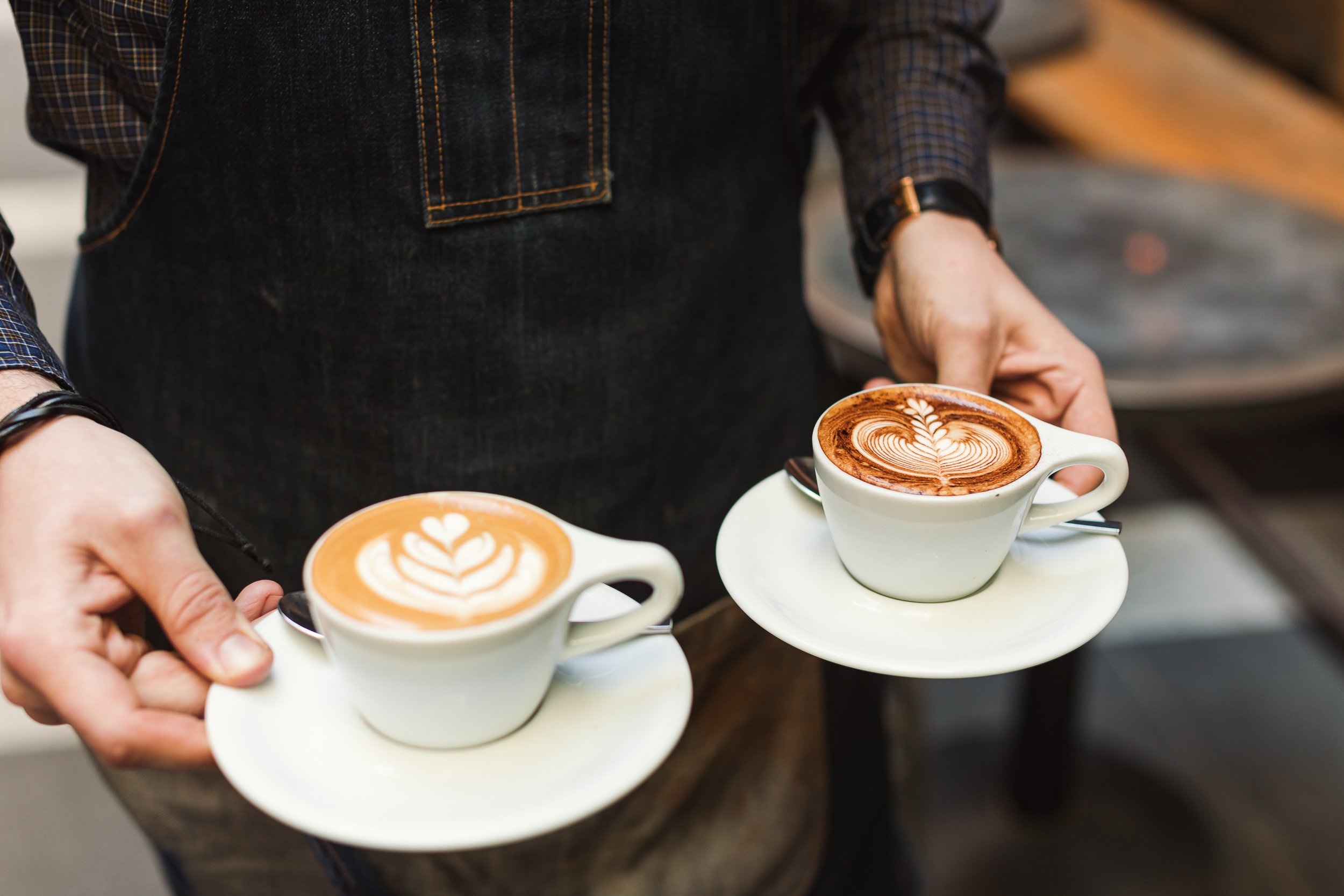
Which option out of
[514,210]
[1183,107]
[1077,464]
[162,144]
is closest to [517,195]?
[514,210]

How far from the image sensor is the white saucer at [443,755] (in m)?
0.56

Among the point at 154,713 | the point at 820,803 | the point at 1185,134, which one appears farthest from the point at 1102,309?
the point at 1185,134

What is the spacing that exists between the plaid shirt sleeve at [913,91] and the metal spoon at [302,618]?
53 cm

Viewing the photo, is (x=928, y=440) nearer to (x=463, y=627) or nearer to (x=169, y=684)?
(x=463, y=627)

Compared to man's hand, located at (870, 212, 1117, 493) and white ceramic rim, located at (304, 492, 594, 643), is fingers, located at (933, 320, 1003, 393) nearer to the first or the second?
man's hand, located at (870, 212, 1117, 493)

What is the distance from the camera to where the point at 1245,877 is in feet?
6.51

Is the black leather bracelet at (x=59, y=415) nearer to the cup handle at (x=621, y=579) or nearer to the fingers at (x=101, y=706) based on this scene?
the fingers at (x=101, y=706)

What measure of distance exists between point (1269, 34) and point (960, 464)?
3.71 meters

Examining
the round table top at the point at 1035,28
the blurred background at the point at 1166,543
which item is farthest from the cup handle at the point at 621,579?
the round table top at the point at 1035,28

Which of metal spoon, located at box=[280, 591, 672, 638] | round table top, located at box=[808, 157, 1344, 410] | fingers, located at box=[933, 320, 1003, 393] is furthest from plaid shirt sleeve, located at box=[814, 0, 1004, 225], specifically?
metal spoon, located at box=[280, 591, 672, 638]

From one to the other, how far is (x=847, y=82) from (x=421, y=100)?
1.49 feet

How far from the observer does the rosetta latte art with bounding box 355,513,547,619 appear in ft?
2.00

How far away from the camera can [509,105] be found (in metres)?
0.85

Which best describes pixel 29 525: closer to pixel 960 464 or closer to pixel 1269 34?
pixel 960 464
